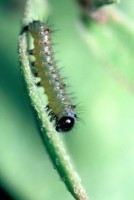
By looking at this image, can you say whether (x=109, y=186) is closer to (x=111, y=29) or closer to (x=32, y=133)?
(x=32, y=133)

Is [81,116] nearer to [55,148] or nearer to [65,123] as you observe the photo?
[65,123]

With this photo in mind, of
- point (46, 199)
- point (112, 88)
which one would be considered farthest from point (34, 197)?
point (112, 88)

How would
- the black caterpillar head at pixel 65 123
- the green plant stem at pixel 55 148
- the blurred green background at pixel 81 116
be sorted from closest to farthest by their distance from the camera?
the green plant stem at pixel 55 148, the black caterpillar head at pixel 65 123, the blurred green background at pixel 81 116

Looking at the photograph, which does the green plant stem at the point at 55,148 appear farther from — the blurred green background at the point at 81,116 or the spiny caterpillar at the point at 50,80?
the blurred green background at the point at 81,116

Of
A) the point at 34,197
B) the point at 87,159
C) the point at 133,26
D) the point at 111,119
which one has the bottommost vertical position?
the point at 34,197

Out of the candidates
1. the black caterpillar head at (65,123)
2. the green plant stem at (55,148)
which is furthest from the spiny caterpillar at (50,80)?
the green plant stem at (55,148)

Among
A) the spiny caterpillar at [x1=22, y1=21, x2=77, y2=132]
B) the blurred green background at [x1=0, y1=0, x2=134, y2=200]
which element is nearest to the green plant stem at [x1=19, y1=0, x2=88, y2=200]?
the spiny caterpillar at [x1=22, y1=21, x2=77, y2=132]

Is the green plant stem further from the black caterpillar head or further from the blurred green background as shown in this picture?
the blurred green background

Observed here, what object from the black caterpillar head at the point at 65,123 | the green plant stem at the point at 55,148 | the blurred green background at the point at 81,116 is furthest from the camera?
the blurred green background at the point at 81,116
